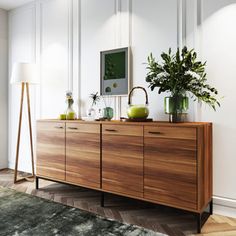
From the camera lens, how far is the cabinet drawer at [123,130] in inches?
90.9

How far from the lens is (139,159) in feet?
7.57

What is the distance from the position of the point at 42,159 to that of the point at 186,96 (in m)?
1.89

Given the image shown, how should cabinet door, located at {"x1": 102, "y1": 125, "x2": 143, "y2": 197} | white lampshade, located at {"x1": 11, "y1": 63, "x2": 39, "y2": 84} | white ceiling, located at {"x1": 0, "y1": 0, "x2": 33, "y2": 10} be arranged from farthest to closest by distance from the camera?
1. white ceiling, located at {"x1": 0, "y1": 0, "x2": 33, "y2": 10}
2. white lampshade, located at {"x1": 11, "y1": 63, "x2": 39, "y2": 84}
3. cabinet door, located at {"x1": 102, "y1": 125, "x2": 143, "y2": 197}

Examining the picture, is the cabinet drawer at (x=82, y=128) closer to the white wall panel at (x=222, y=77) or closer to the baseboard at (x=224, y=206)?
the white wall panel at (x=222, y=77)

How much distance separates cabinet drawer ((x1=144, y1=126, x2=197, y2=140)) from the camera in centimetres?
204

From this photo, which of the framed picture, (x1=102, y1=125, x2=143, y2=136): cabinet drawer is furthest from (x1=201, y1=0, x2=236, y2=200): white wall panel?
the framed picture

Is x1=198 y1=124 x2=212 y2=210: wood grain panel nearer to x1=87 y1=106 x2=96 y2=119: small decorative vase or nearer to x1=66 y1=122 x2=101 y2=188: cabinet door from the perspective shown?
x1=66 y1=122 x2=101 y2=188: cabinet door

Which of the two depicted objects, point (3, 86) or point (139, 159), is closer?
point (139, 159)

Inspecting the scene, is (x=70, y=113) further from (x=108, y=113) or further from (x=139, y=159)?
(x=139, y=159)

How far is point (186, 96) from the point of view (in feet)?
7.84

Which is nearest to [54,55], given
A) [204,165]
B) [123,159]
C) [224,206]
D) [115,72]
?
A: [115,72]

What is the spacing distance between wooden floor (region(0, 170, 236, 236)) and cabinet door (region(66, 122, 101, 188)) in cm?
22

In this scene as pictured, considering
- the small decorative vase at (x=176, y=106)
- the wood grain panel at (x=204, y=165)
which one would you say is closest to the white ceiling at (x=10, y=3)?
the small decorative vase at (x=176, y=106)

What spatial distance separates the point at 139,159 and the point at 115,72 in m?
1.17
